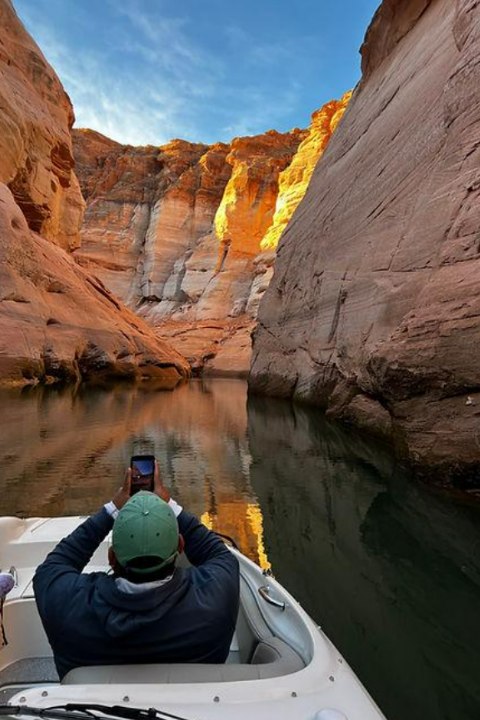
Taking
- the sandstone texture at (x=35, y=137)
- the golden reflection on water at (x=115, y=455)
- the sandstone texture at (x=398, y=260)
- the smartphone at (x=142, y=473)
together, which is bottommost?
the golden reflection on water at (x=115, y=455)

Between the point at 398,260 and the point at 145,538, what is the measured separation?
10271 millimetres

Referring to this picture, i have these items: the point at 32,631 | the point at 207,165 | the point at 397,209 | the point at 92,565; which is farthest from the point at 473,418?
the point at 207,165

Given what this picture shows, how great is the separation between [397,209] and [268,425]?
22.7 feet

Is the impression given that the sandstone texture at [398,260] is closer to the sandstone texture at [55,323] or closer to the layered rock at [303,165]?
the sandstone texture at [55,323]

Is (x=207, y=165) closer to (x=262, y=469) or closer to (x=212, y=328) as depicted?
(x=212, y=328)

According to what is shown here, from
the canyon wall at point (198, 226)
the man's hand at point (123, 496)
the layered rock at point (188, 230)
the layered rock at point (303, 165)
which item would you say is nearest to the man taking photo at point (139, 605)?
the man's hand at point (123, 496)

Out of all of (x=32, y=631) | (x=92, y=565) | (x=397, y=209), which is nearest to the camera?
(x=32, y=631)

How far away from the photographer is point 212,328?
48.8 meters

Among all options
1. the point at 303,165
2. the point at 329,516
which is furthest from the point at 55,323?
the point at 303,165

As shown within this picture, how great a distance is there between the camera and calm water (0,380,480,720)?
3.29m

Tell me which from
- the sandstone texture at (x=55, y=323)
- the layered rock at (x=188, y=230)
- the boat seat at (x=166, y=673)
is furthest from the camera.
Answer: the layered rock at (x=188, y=230)

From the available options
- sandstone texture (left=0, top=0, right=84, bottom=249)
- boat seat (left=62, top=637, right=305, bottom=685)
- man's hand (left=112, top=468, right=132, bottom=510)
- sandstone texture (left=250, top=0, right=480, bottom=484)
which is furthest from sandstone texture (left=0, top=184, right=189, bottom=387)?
boat seat (left=62, top=637, right=305, bottom=685)

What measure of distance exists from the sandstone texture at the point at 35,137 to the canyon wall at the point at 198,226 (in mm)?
17218

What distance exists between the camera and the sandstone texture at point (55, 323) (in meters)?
20.8
